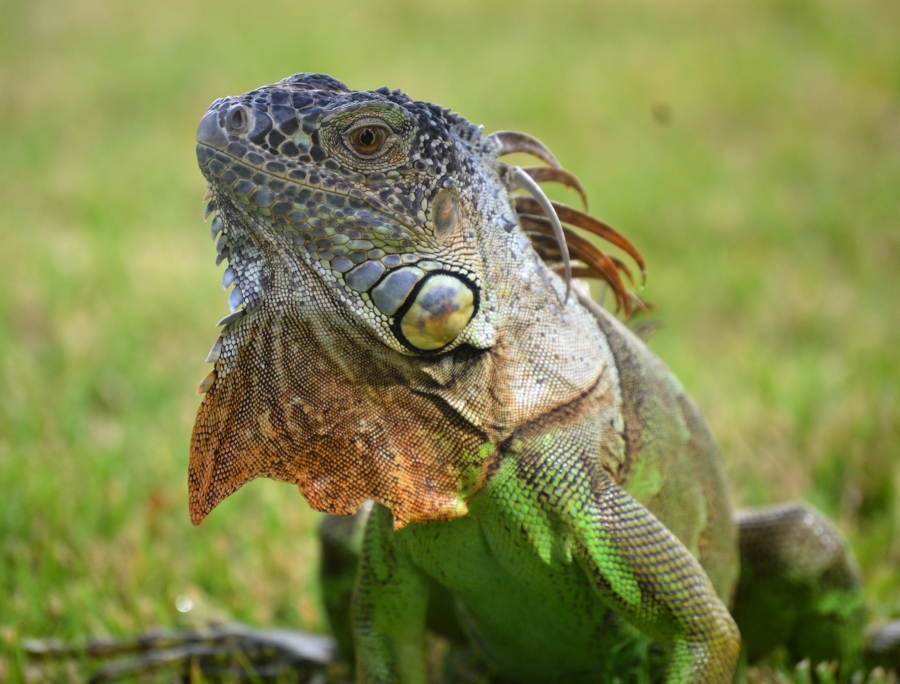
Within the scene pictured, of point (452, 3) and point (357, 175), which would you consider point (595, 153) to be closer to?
point (452, 3)

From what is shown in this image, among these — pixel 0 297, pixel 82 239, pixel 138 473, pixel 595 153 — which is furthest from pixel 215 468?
pixel 595 153

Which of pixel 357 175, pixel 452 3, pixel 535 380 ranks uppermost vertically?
pixel 452 3

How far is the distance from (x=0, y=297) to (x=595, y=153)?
228 inches

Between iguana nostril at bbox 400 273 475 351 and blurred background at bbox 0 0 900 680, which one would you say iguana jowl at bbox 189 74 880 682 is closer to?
iguana nostril at bbox 400 273 475 351

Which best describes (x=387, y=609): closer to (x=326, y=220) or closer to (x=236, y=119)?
(x=326, y=220)

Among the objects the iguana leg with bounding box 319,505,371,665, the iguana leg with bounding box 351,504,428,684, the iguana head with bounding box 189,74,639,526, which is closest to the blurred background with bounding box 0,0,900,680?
the iguana leg with bounding box 319,505,371,665

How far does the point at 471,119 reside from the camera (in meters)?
9.67

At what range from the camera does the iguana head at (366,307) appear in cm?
191

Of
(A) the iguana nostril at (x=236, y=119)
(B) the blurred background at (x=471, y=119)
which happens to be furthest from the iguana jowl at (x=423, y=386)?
(B) the blurred background at (x=471, y=119)

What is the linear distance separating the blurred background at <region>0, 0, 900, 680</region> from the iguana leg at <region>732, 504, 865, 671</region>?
0.61m

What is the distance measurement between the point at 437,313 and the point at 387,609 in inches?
34.4

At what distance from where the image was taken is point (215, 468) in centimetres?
213

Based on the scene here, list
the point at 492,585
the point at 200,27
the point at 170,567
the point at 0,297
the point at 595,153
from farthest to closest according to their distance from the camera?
the point at 200,27 → the point at 595,153 → the point at 0,297 → the point at 170,567 → the point at 492,585

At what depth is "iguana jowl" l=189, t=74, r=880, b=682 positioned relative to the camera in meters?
1.92
